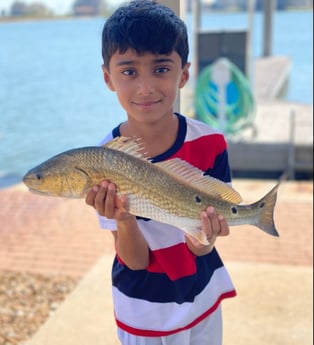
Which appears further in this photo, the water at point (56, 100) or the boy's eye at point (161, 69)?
the water at point (56, 100)

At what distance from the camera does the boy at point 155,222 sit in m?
1.63

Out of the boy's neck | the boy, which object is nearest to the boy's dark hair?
the boy

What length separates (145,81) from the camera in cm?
162

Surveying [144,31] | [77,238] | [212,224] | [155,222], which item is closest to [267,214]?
[212,224]

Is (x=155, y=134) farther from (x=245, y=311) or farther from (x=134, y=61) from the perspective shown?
(x=245, y=311)

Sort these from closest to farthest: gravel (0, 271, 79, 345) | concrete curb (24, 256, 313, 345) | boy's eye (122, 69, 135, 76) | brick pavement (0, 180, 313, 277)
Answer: boy's eye (122, 69, 135, 76) → concrete curb (24, 256, 313, 345) → gravel (0, 271, 79, 345) → brick pavement (0, 180, 313, 277)

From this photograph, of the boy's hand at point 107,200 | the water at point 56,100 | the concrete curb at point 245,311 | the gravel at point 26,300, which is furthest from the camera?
the water at point 56,100

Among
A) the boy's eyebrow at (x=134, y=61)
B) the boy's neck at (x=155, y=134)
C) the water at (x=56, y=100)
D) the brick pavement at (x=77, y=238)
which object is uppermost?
the boy's eyebrow at (x=134, y=61)

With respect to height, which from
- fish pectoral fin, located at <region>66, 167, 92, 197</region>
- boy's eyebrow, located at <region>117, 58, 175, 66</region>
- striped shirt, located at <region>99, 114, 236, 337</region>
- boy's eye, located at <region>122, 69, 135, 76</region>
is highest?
boy's eyebrow, located at <region>117, 58, 175, 66</region>

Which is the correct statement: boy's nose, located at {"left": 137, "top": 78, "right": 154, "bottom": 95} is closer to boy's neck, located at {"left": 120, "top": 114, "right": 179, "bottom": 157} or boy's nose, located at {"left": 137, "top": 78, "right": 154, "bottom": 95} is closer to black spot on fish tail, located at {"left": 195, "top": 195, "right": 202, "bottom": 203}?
boy's neck, located at {"left": 120, "top": 114, "right": 179, "bottom": 157}

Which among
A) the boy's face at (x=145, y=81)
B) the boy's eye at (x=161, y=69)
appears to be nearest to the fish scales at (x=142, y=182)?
the boy's face at (x=145, y=81)

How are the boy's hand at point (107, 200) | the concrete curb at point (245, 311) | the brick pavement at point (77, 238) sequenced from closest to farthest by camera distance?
the boy's hand at point (107, 200), the concrete curb at point (245, 311), the brick pavement at point (77, 238)

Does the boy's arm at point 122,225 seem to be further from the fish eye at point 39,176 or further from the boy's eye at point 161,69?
the boy's eye at point 161,69

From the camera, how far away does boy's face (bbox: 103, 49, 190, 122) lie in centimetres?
163
